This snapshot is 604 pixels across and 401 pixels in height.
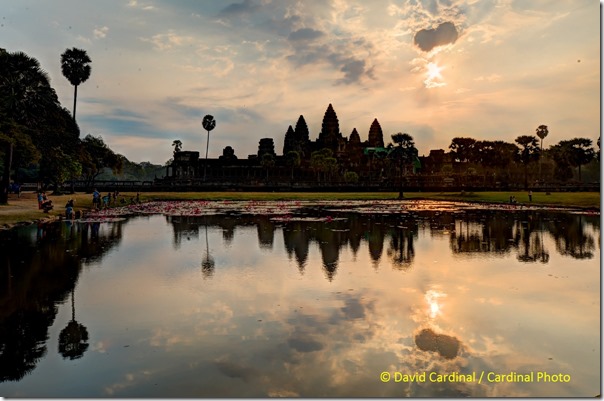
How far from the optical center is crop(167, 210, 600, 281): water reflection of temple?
56.3ft

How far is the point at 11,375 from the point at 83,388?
1.18 metres

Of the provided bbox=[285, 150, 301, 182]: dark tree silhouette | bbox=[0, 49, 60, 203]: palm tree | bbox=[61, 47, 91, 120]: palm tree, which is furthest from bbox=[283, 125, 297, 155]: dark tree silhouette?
bbox=[0, 49, 60, 203]: palm tree

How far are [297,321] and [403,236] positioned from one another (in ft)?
46.6

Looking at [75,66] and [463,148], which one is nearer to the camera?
[75,66]

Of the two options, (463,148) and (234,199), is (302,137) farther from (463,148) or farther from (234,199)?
(234,199)

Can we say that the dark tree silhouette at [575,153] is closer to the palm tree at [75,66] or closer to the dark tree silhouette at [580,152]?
the dark tree silhouette at [580,152]

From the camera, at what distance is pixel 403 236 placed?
22625 millimetres

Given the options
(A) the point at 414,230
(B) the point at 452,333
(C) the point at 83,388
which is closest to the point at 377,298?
(B) the point at 452,333

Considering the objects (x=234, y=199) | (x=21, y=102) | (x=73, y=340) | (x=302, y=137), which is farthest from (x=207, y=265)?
(x=302, y=137)

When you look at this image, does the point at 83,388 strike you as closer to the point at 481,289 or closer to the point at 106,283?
the point at 106,283

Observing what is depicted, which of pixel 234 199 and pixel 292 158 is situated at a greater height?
pixel 292 158

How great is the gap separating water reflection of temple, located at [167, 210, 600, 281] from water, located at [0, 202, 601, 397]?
257mm

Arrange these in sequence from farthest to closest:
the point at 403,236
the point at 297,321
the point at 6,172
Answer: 1. the point at 6,172
2. the point at 403,236
3. the point at 297,321

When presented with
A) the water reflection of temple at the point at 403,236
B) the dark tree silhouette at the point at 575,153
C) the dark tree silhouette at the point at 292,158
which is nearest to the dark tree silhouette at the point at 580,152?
the dark tree silhouette at the point at 575,153
